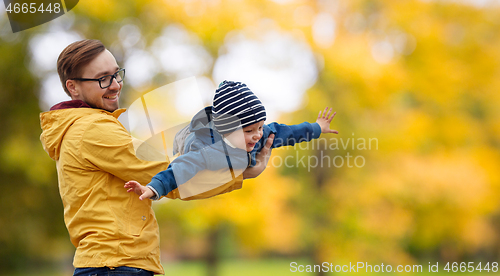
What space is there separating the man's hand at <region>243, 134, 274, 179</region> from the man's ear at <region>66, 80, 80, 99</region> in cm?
81

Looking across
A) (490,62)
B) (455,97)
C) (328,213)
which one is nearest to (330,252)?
(328,213)

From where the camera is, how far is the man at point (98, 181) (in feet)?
4.73

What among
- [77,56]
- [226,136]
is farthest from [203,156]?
[77,56]

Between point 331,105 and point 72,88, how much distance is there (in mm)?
5948

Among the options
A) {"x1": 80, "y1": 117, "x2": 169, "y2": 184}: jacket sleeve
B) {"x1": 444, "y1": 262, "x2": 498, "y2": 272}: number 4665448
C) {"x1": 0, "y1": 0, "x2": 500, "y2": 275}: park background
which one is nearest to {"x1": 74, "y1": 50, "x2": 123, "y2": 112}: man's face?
{"x1": 80, "y1": 117, "x2": 169, "y2": 184}: jacket sleeve

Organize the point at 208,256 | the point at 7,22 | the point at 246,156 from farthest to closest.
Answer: the point at 208,256 < the point at 7,22 < the point at 246,156

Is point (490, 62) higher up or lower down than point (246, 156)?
higher up

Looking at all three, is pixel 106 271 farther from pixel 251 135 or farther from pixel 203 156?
pixel 251 135

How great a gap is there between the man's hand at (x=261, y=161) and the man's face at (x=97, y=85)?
0.69 meters

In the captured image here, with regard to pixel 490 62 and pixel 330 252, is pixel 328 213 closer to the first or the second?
pixel 330 252

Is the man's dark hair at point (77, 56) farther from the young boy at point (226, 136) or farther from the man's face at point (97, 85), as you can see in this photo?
the young boy at point (226, 136)

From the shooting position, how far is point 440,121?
753 centimetres

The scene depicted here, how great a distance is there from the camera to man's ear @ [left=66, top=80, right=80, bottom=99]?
1635mm

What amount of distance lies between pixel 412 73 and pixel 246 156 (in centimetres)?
661
